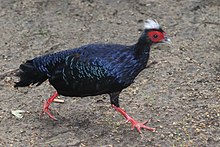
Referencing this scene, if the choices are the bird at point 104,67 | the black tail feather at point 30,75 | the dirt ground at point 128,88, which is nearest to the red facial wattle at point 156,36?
the bird at point 104,67

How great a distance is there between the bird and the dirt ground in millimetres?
307

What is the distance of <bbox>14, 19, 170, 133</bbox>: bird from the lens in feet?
15.7

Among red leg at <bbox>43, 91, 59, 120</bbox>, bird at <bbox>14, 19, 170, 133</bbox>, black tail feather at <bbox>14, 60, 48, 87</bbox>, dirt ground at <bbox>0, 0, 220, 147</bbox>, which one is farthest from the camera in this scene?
red leg at <bbox>43, 91, 59, 120</bbox>

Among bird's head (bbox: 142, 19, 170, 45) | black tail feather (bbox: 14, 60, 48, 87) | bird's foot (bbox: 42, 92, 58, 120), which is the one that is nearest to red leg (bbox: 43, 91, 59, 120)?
bird's foot (bbox: 42, 92, 58, 120)

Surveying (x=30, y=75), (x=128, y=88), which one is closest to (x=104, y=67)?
(x=30, y=75)

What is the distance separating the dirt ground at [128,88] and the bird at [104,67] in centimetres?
31

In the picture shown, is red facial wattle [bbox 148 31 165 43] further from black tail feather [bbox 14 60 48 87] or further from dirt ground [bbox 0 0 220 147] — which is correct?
black tail feather [bbox 14 60 48 87]

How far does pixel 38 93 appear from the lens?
18.9ft

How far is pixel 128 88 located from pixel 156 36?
1.07 meters

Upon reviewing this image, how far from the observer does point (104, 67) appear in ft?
15.6

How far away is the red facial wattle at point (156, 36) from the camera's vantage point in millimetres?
4852

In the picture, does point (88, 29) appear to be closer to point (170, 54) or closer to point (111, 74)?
point (170, 54)

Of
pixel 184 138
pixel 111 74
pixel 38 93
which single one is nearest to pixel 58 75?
pixel 111 74

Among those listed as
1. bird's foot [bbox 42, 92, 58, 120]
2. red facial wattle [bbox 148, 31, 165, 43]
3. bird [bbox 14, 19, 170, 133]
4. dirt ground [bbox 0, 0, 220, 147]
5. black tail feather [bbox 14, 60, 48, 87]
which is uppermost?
red facial wattle [bbox 148, 31, 165, 43]
